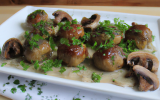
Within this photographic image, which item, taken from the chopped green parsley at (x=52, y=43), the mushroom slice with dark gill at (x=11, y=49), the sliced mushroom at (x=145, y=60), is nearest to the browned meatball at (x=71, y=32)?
the chopped green parsley at (x=52, y=43)

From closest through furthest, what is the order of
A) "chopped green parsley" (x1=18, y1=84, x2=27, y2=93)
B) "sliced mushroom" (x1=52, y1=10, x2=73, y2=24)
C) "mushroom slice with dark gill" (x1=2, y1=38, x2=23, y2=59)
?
"chopped green parsley" (x1=18, y1=84, x2=27, y2=93) → "mushroom slice with dark gill" (x1=2, y1=38, x2=23, y2=59) → "sliced mushroom" (x1=52, y1=10, x2=73, y2=24)

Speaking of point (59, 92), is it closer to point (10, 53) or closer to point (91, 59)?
point (91, 59)

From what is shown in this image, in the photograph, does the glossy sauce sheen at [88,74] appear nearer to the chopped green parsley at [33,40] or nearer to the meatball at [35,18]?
the chopped green parsley at [33,40]

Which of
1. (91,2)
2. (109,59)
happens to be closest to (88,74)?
(109,59)

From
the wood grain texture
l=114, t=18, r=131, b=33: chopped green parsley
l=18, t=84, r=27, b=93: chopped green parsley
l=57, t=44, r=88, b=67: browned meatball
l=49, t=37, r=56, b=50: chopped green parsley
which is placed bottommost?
l=18, t=84, r=27, b=93: chopped green parsley

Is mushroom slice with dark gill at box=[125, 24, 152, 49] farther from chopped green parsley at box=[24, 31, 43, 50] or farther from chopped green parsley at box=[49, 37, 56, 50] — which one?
chopped green parsley at box=[24, 31, 43, 50]

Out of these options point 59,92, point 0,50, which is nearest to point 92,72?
point 59,92

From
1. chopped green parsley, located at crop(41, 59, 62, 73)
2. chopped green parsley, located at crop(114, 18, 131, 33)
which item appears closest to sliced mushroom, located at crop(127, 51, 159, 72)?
chopped green parsley, located at crop(114, 18, 131, 33)
